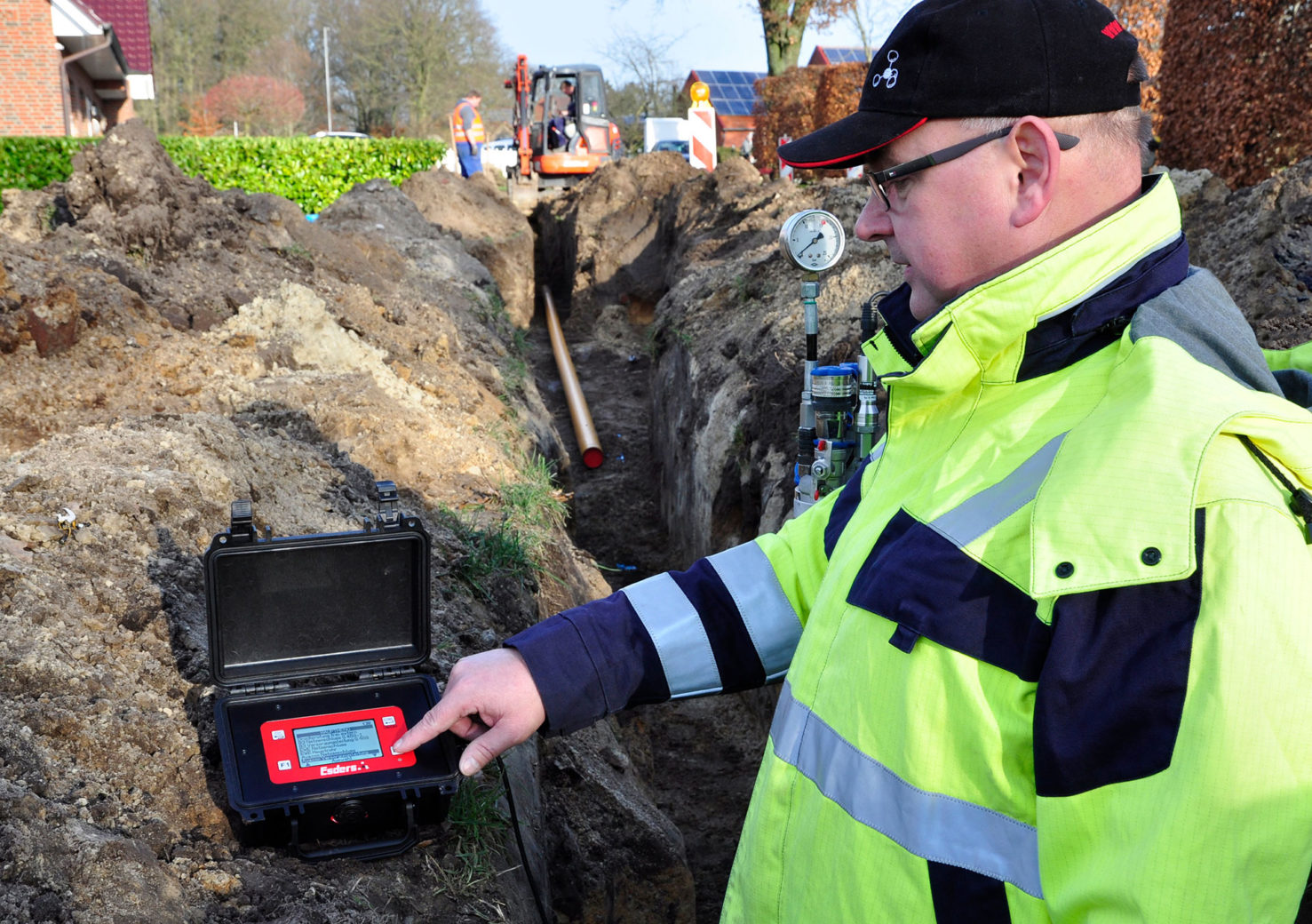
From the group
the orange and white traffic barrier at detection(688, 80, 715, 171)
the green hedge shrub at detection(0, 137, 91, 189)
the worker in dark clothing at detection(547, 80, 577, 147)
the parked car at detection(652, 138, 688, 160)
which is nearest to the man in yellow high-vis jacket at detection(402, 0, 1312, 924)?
the orange and white traffic barrier at detection(688, 80, 715, 171)

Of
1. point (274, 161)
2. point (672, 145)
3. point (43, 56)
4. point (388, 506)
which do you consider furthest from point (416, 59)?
point (388, 506)

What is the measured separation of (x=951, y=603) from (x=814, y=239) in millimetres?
3072

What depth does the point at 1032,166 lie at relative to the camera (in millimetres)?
1203

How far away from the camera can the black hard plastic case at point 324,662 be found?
1.86 m

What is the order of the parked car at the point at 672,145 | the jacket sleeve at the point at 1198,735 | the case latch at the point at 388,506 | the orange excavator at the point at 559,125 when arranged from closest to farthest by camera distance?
the jacket sleeve at the point at 1198,735
the case latch at the point at 388,506
the orange excavator at the point at 559,125
the parked car at the point at 672,145

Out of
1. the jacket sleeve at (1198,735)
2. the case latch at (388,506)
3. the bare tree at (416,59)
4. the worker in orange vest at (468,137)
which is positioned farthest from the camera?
the bare tree at (416,59)

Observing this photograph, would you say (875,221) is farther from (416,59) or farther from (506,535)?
(416,59)

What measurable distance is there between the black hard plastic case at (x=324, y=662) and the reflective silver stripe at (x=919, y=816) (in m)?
0.93

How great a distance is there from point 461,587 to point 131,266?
10.7 feet

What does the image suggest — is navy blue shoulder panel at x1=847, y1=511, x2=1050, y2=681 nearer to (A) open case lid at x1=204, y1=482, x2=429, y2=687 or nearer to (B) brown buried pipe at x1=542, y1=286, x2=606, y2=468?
(A) open case lid at x1=204, y1=482, x2=429, y2=687

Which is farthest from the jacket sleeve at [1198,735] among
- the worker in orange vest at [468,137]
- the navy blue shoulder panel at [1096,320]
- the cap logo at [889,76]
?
the worker in orange vest at [468,137]

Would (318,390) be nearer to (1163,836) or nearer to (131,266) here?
(131,266)

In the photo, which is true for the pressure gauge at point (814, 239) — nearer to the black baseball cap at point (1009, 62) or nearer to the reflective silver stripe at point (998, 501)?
the black baseball cap at point (1009, 62)

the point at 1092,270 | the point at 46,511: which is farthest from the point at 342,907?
the point at 1092,270
